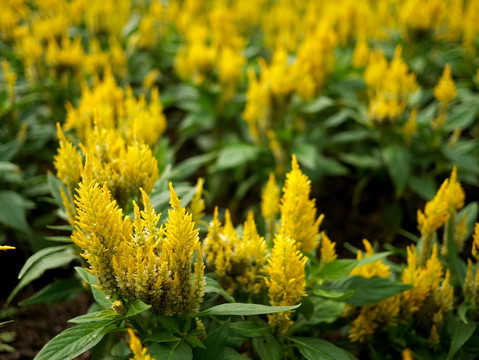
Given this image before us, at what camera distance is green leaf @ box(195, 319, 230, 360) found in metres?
1.51

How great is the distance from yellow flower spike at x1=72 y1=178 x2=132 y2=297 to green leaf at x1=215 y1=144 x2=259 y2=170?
1.72 m

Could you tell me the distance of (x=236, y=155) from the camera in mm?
3158

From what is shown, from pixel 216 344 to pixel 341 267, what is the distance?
2.01 ft

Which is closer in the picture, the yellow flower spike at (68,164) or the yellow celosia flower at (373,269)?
the yellow flower spike at (68,164)

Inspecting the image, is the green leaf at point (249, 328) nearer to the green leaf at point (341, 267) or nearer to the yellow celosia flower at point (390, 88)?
the green leaf at point (341, 267)

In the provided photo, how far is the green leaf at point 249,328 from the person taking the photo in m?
1.66

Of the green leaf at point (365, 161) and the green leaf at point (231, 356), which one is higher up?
the green leaf at point (231, 356)

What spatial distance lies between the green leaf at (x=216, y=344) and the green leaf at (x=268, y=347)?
0.22 m

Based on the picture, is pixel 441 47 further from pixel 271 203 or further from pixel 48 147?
pixel 48 147

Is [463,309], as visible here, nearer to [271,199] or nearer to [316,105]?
[271,199]

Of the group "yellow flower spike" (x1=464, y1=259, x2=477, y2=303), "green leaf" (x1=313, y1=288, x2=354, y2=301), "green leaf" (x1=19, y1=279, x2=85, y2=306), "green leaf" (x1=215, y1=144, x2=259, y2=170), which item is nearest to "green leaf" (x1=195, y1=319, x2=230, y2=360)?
"green leaf" (x1=313, y1=288, x2=354, y2=301)

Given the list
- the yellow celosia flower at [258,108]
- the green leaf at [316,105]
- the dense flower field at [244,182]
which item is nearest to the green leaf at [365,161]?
the dense flower field at [244,182]

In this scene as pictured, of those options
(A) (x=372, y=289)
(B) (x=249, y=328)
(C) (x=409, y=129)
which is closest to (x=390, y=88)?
(C) (x=409, y=129)

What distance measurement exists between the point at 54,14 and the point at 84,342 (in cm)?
389
